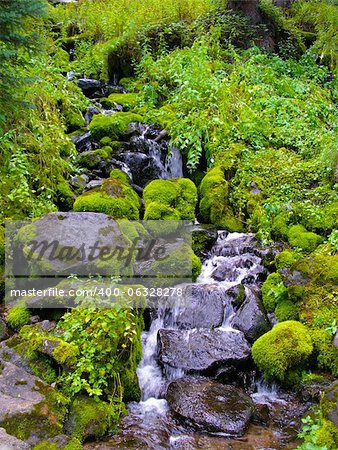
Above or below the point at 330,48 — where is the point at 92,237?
below

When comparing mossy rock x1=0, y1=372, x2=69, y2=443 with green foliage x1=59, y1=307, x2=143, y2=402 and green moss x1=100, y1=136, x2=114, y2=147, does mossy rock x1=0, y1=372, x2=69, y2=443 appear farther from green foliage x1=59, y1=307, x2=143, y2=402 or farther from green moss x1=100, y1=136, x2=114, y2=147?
green moss x1=100, y1=136, x2=114, y2=147

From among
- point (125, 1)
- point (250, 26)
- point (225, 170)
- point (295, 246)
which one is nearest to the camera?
point (295, 246)

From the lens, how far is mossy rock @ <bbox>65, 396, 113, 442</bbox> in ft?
13.6

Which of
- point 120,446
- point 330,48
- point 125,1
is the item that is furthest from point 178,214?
point 125,1

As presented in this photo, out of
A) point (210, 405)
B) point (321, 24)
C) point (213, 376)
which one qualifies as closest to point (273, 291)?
point (213, 376)

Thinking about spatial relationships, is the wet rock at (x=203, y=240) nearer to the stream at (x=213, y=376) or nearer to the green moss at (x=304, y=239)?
the stream at (x=213, y=376)

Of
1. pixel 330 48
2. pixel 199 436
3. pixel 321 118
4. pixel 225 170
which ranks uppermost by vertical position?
pixel 330 48

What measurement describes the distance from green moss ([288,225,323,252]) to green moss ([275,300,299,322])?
1178mm

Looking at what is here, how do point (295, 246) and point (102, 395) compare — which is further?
point (295, 246)

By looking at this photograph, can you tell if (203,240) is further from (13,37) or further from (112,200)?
(13,37)

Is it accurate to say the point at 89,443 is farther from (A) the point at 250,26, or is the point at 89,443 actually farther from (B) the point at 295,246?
(A) the point at 250,26

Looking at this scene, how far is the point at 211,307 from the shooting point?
6203 mm

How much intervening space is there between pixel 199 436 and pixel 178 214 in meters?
4.35

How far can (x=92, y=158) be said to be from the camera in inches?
353
